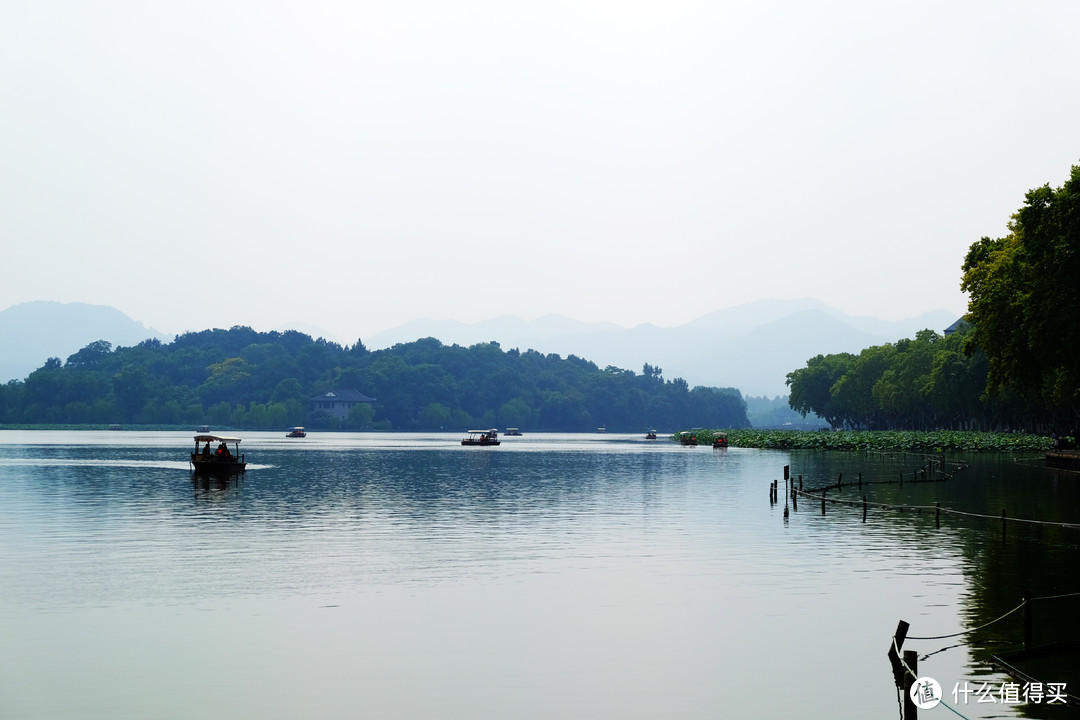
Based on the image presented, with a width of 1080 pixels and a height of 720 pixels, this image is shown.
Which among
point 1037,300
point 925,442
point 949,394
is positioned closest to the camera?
point 1037,300

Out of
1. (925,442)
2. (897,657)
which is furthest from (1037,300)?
(925,442)

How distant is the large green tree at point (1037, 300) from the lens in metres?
75.4

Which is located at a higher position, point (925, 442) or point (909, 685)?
point (925, 442)

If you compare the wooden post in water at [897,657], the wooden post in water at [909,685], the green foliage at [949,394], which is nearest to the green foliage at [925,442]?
the green foliage at [949,394]

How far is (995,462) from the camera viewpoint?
371ft

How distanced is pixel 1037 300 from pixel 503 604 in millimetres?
58269

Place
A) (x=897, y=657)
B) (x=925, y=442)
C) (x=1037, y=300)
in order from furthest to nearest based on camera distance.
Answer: (x=925, y=442), (x=1037, y=300), (x=897, y=657)

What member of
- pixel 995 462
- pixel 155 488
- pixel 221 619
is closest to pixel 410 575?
pixel 221 619

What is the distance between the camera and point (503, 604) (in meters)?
33.1

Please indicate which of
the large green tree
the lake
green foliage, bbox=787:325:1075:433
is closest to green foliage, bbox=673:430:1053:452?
green foliage, bbox=787:325:1075:433

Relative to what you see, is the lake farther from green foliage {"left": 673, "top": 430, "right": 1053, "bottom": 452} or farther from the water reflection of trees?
green foliage {"left": 673, "top": 430, "right": 1053, "bottom": 452}

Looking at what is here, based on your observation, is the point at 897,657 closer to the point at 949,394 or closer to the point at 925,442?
the point at 949,394

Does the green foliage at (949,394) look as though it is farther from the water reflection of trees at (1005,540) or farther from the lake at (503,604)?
the lake at (503,604)

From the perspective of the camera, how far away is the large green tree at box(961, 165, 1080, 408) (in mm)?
75438
